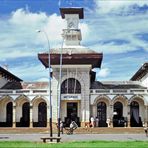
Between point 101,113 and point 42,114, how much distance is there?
845cm

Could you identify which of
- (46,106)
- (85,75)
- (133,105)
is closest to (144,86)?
(133,105)

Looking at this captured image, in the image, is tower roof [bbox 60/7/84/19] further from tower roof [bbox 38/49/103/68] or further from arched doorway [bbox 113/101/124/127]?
arched doorway [bbox 113/101/124/127]

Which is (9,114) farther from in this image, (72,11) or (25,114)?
(72,11)

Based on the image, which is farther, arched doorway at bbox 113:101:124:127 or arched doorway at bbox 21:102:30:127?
arched doorway at bbox 21:102:30:127

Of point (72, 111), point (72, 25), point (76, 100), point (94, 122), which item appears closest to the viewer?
point (94, 122)

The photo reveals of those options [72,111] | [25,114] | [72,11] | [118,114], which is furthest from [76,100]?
[72,11]

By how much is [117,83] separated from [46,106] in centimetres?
1279

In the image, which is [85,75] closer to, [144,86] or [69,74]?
[69,74]

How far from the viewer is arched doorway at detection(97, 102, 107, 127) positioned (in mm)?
66162

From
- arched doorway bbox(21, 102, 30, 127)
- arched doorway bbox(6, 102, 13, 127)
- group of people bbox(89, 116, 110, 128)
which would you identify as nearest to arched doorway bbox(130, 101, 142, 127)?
group of people bbox(89, 116, 110, 128)

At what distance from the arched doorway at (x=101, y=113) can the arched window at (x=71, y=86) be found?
152 inches

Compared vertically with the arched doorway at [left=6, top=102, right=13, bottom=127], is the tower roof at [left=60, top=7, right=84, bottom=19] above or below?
above

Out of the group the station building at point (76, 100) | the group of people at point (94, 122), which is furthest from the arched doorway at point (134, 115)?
the group of people at point (94, 122)

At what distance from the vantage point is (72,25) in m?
72.9
